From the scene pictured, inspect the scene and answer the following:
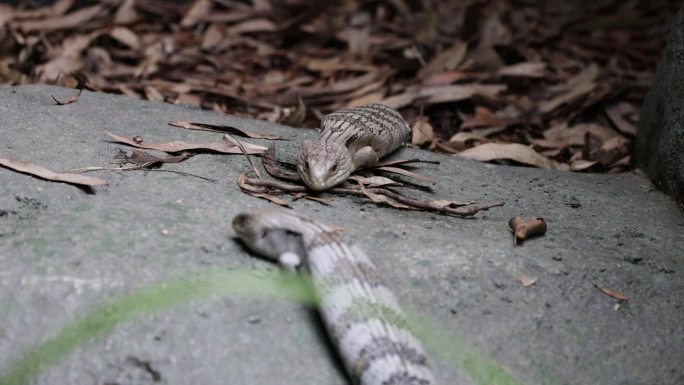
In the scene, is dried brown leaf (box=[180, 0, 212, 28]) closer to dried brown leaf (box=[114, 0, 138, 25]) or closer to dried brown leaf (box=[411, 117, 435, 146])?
dried brown leaf (box=[114, 0, 138, 25])

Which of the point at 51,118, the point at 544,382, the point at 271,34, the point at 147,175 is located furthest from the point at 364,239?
the point at 271,34

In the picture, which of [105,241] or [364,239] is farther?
[364,239]

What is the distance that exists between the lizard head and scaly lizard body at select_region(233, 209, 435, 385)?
0.58 meters

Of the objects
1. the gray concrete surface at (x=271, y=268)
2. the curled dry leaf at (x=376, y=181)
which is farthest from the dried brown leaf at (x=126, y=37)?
the curled dry leaf at (x=376, y=181)

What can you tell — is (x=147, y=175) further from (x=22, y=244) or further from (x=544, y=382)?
(x=544, y=382)

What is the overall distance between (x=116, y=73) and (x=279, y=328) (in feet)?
13.5

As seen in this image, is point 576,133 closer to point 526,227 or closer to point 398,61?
point 398,61

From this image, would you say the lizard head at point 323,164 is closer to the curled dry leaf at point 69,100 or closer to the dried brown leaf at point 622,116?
the curled dry leaf at point 69,100

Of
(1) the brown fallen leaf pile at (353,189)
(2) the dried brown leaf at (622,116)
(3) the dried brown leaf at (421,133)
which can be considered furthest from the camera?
(2) the dried brown leaf at (622,116)

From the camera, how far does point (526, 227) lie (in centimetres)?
296

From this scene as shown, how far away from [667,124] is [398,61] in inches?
99.2

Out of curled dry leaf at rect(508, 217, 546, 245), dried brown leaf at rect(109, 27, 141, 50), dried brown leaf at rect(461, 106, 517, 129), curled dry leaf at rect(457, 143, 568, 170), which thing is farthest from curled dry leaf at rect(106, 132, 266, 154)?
dried brown leaf at rect(109, 27, 141, 50)

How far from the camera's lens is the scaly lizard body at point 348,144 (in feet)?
10.7

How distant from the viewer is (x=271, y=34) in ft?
22.1
